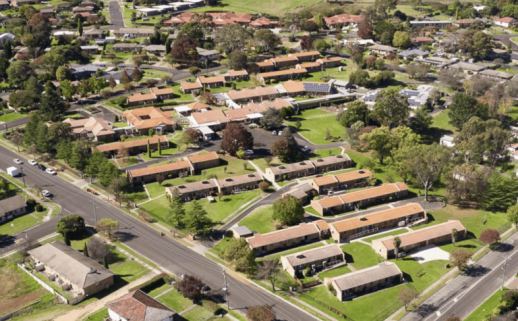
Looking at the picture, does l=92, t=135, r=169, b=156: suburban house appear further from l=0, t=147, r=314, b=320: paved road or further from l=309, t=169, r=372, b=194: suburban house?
l=309, t=169, r=372, b=194: suburban house

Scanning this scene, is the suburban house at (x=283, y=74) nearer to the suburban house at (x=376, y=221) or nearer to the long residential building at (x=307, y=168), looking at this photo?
the long residential building at (x=307, y=168)

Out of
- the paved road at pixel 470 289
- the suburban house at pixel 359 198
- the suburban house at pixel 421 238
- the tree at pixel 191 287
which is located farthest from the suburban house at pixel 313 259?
the paved road at pixel 470 289

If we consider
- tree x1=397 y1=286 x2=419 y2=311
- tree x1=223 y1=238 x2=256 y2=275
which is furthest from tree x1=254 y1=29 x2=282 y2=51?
tree x1=397 y1=286 x2=419 y2=311

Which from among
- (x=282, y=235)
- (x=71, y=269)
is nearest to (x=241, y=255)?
(x=282, y=235)

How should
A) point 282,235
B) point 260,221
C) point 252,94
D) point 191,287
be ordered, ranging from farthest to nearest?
point 252,94
point 260,221
point 282,235
point 191,287

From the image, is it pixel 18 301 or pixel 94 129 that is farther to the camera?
pixel 94 129

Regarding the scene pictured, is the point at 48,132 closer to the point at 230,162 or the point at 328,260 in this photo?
the point at 230,162

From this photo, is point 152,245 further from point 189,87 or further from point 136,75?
point 136,75
